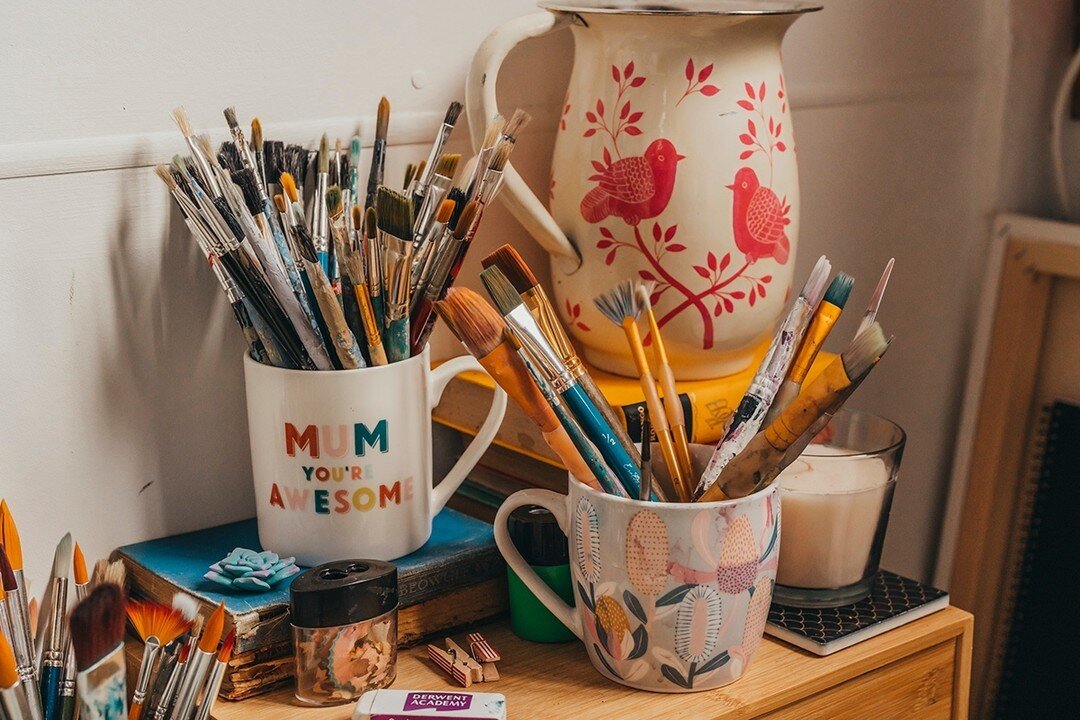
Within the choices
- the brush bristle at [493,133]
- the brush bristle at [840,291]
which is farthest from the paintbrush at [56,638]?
the brush bristle at [840,291]

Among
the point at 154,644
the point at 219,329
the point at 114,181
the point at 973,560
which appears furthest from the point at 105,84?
the point at 973,560

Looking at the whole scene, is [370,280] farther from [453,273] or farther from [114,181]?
[114,181]

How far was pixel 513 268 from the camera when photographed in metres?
0.64

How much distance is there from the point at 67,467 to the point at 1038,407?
0.90 metres

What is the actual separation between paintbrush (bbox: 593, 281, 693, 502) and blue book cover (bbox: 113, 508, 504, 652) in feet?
0.47

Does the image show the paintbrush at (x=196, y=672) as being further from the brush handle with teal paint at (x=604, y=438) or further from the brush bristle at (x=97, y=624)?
the brush handle with teal paint at (x=604, y=438)

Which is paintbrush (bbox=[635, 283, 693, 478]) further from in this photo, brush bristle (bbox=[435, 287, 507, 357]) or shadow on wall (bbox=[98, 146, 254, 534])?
shadow on wall (bbox=[98, 146, 254, 534])

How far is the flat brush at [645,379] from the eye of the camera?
644 millimetres

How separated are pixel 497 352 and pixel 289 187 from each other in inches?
6.1

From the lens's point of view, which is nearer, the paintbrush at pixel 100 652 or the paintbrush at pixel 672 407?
the paintbrush at pixel 100 652

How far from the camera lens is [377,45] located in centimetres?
78

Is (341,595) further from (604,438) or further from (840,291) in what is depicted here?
(840,291)

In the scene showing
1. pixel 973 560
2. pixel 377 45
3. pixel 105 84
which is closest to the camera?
pixel 105 84

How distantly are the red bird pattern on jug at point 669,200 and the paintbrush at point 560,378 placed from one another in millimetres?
157
